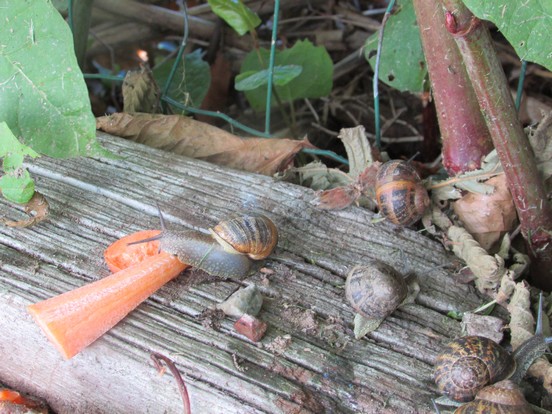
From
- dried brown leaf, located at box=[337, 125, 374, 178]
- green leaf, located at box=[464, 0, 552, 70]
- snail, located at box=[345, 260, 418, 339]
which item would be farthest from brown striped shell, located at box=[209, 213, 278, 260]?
green leaf, located at box=[464, 0, 552, 70]

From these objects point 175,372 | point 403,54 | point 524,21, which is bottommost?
point 175,372

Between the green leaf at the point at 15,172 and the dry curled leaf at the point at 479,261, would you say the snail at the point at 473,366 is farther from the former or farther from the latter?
the green leaf at the point at 15,172

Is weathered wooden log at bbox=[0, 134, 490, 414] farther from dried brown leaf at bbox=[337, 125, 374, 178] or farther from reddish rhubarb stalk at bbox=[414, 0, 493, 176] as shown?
reddish rhubarb stalk at bbox=[414, 0, 493, 176]

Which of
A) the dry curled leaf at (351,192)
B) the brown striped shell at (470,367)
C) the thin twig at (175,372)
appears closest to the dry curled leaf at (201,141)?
the dry curled leaf at (351,192)

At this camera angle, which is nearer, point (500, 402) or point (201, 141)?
point (500, 402)

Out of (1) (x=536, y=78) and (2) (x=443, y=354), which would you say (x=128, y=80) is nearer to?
(2) (x=443, y=354)

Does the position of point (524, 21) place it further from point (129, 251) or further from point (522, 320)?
point (129, 251)

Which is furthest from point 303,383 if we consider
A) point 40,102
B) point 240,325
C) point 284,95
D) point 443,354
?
point 284,95

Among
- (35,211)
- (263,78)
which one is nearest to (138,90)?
(263,78)
